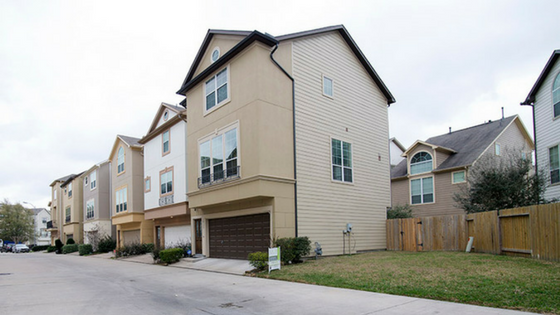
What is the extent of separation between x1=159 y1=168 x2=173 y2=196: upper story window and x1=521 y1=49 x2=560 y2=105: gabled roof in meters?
20.3

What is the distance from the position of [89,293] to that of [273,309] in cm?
590

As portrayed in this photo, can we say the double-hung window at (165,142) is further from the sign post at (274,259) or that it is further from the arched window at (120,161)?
the sign post at (274,259)

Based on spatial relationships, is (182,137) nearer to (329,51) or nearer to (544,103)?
(329,51)

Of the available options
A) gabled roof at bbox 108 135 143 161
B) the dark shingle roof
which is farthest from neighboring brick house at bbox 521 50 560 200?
gabled roof at bbox 108 135 143 161

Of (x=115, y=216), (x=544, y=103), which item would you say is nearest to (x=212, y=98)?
(x=544, y=103)

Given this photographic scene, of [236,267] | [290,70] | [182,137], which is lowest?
[236,267]

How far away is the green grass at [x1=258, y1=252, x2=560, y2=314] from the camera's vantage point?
7.98 m

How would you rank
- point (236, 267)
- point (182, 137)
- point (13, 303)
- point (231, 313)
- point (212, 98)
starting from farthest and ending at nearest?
point (182, 137) < point (212, 98) < point (236, 267) < point (13, 303) < point (231, 313)

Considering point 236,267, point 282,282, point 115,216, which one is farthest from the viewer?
point 115,216

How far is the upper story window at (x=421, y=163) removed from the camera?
2791 centimetres

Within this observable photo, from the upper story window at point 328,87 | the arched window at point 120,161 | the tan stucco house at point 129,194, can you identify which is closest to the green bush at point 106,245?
the tan stucco house at point 129,194

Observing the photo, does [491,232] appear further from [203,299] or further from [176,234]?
[176,234]

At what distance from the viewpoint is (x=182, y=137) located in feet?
78.3

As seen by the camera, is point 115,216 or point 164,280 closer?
point 164,280
